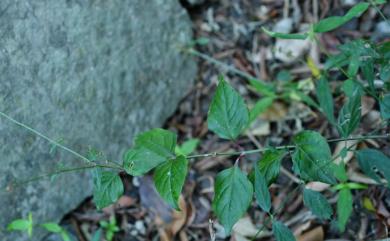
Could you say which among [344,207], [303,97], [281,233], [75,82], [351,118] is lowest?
[344,207]

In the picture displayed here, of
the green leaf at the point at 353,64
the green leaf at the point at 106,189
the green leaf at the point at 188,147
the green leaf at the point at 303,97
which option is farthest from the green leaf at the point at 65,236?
the green leaf at the point at 353,64

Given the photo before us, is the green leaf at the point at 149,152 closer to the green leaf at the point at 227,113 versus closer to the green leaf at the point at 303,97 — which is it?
the green leaf at the point at 227,113

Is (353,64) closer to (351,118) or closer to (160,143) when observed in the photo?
(351,118)

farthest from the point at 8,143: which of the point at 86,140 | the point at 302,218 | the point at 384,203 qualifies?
the point at 384,203

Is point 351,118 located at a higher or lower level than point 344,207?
higher

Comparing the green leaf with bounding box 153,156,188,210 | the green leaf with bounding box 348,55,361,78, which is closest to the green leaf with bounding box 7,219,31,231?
the green leaf with bounding box 153,156,188,210

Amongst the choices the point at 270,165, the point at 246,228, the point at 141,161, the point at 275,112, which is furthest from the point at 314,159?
the point at 275,112
